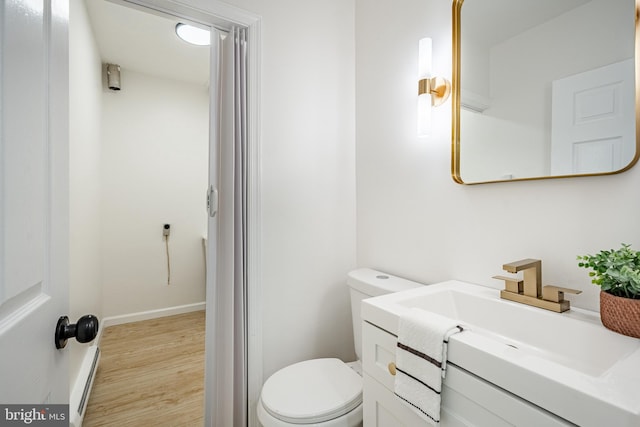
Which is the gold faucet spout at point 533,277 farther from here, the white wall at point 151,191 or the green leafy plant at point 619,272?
the white wall at point 151,191

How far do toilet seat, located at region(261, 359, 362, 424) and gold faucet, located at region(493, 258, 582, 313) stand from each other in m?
0.68

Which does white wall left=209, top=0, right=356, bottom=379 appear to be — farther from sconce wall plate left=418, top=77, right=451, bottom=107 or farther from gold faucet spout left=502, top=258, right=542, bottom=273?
gold faucet spout left=502, top=258, right=542, bottom=273

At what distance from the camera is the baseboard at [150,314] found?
2.85m

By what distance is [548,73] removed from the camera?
0.90m

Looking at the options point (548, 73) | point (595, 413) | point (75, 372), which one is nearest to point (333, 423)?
point (595, 413)

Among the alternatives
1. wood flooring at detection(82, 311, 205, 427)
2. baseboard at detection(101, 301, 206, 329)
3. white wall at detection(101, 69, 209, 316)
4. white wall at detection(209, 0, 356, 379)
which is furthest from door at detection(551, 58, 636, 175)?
baseboard at detection(101, 301, 206, 329)

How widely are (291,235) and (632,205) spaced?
123 cm

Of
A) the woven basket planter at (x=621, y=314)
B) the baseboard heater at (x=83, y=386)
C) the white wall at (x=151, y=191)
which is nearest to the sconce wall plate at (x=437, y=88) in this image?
the woven basket planter at (x=621, y=314)

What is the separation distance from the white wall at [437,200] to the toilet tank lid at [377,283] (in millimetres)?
62

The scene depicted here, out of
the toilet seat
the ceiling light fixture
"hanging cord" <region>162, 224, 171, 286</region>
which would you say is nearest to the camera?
the toilet seat

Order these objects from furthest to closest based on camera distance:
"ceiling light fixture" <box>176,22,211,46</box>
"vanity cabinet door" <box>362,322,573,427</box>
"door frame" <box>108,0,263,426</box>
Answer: "ceiling light fixture" <box>176,22,211,46</box>
"door frame" <box>108,0,263,426</box>
"vanity cabinet door" <box>362,322,573,427</box>

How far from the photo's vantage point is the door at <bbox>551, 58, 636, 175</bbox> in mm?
749

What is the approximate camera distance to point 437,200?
123 cm

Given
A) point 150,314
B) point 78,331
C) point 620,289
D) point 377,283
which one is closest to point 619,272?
point 620,289
